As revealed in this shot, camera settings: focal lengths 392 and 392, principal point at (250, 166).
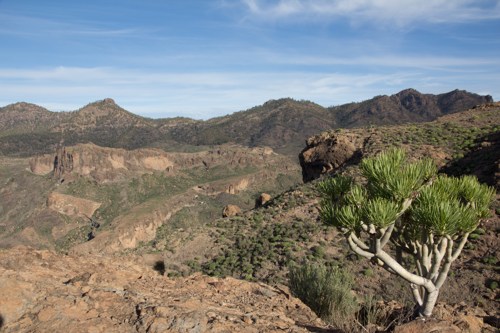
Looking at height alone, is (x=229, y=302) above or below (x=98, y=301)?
below

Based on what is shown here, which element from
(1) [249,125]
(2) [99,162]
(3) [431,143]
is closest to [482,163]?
(3) [431,143]

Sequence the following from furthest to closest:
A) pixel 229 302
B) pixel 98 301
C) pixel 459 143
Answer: pixel 459 143 < pixel 229 302 < pixel 98 301

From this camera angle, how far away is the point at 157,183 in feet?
370

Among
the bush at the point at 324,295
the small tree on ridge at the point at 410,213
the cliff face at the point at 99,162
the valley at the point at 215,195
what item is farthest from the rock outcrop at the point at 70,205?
the small tree on ridge at the point at 410,213

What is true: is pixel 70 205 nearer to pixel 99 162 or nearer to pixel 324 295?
pixel 99 162

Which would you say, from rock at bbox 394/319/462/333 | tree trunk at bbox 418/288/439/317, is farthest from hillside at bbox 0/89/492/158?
rock at bbox 394/319/462/333

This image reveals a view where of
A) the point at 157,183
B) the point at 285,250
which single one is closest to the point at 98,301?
the point at 285,250

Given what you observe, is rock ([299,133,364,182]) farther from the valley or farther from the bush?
the bush

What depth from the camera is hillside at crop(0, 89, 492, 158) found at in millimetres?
160375

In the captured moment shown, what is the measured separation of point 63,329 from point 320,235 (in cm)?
1728

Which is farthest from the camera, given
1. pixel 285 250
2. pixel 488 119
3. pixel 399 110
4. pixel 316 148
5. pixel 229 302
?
pixel 399 110

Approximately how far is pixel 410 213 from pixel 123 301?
5.91 metres

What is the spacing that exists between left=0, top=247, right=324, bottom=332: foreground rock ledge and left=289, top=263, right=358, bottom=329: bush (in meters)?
1.01

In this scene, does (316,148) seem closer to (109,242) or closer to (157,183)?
(109,242)
